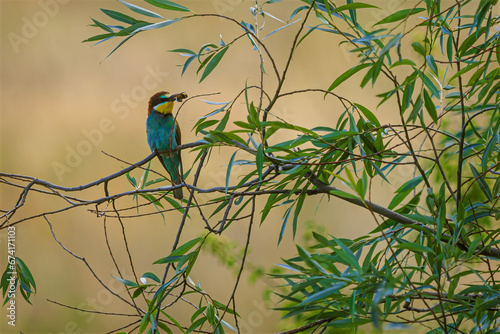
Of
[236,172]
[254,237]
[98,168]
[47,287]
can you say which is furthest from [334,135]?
[47,287]

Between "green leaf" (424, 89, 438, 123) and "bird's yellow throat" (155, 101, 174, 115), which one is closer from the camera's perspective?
"green leaf" (424, 89, 438, 123)

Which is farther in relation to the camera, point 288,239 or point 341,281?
point 288,239

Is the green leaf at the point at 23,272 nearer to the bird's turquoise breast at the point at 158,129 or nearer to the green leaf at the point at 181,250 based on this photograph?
the green leaf at the point at 181,250

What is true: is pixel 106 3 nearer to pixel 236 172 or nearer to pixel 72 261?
pixel 236 172

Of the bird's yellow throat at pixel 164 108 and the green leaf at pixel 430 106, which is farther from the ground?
the bird's yellow throat at pixel 164 108

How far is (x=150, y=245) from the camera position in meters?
2.56

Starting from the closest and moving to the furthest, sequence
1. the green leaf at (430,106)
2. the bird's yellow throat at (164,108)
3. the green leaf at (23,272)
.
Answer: the green leaf at (430,106) → the green leaf at (23,272) → the bird's yellow throat at (164,108)

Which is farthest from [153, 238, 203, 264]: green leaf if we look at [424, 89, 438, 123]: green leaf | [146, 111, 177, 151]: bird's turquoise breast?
[146, 111, 177, 151]: bird's turquoise breast

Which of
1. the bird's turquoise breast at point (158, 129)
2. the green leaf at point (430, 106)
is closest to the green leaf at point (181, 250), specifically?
the green leaf at point (430, 106)

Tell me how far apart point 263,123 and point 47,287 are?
7.20 feet

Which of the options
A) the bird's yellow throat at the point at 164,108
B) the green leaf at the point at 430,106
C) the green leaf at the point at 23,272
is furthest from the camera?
the bird's yellow throat at the point at 164,108

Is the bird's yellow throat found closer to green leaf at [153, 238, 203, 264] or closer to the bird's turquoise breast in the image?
the bird's turquoise breast

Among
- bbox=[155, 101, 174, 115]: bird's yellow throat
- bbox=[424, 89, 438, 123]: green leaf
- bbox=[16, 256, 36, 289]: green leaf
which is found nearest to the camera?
bbox=[424, 89, 438, 123]: green leaf

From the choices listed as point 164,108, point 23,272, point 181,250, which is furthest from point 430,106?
point 164,108
